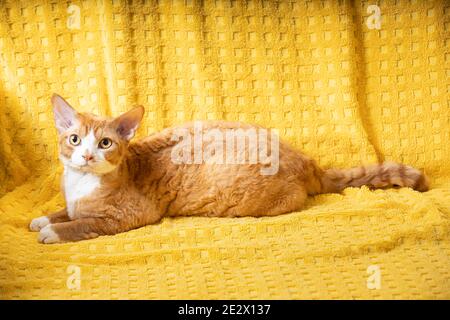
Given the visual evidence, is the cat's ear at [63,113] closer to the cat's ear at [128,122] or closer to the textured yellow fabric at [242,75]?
the cat's ear at [128,122]

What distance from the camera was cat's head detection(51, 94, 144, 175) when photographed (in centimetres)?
183

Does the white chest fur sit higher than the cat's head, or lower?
lower

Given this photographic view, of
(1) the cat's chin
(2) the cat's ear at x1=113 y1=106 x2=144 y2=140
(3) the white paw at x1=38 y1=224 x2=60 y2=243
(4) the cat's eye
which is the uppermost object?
(2) the cat's ear at x1=113 y1=106 x2=144 y2=140

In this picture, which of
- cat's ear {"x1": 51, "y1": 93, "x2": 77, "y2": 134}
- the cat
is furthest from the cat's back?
cat's ear {"x1": 51, "y1": 93, "x2": 77, "y2": 134}

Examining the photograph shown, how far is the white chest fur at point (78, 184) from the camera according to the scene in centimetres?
191

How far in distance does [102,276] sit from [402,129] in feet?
4.13

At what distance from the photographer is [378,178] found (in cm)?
217

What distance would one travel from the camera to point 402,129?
92.4 inches

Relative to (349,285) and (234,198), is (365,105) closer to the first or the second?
(234,198)

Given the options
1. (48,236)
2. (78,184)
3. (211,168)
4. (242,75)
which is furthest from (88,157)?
(242,75)

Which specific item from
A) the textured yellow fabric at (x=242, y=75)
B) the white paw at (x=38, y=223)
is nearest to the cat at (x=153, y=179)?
the white paw at (x=38, y=223)

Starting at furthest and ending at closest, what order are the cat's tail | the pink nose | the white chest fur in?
1. the cat's tail
2. the white chest fur
3. the pink nose

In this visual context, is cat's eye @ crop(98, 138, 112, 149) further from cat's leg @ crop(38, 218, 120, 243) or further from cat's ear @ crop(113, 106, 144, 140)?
cat's leg @ crop(38, 218, 120, 243)

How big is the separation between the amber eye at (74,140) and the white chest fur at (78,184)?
11cm
